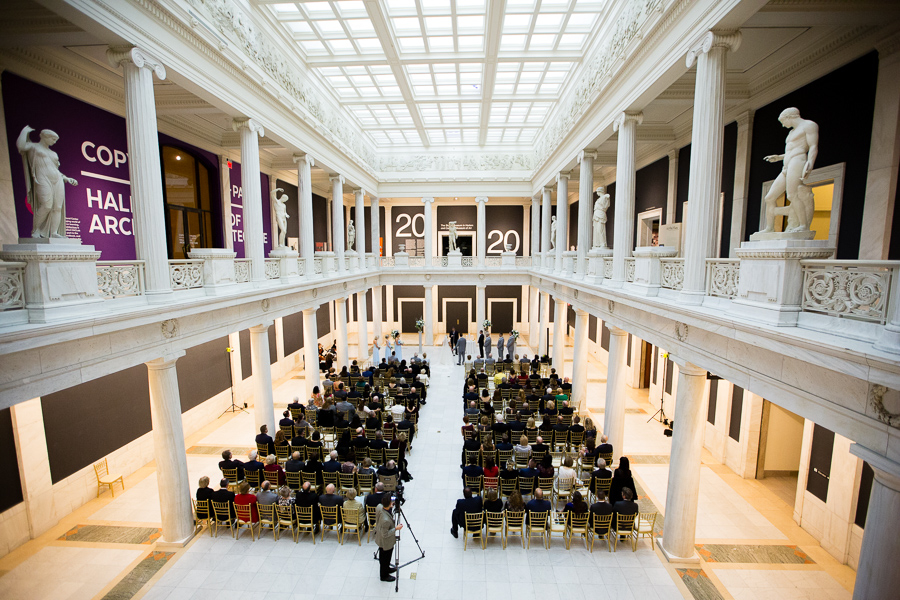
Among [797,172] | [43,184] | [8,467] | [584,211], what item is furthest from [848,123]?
[8,467]

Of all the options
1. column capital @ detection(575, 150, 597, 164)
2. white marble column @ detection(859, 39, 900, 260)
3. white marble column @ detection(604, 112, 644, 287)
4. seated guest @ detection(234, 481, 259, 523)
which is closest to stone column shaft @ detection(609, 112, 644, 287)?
white marble column @ detection(604, 112, 644, 287)

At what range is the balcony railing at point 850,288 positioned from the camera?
366cm

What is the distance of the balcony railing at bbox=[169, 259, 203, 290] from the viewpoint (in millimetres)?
7555

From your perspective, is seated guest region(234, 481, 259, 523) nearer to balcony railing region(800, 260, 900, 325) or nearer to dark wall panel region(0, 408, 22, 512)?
dark wall panel region(0, 408, 22, 512)

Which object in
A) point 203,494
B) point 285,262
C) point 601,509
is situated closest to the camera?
point 601,509

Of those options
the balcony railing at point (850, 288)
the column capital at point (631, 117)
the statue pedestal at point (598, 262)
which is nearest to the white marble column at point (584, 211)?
the statue pedestal at point (598, 262)

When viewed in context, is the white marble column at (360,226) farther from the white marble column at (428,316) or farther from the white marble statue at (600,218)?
the white marble statue at (600,218)

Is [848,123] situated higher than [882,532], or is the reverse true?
[848,123]

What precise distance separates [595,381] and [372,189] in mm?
14914

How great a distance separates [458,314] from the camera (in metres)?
28.7

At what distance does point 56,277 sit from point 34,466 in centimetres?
570

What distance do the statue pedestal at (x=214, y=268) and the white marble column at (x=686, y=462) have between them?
Result: 29.4ft

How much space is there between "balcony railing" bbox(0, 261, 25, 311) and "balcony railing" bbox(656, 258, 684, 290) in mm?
9249

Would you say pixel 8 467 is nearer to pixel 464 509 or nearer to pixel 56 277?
pixel 56 277
